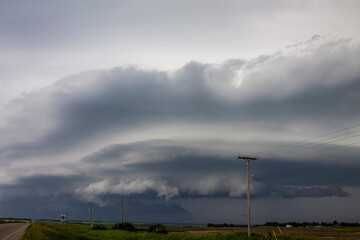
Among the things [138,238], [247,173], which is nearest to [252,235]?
[247,173]

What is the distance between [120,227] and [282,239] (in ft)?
190

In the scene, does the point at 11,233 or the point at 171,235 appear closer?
the point at 171,235

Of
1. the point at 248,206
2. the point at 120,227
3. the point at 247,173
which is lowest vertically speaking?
the point at 120,227

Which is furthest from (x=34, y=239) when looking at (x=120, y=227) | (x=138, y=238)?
(x=120, y=227)

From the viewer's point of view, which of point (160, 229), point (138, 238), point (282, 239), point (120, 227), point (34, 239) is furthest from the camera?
point (120, 227)

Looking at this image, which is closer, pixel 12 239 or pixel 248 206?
pixel 12 239

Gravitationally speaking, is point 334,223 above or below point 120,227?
below

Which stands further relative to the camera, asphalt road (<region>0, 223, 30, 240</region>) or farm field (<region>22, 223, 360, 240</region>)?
farm field (<region>22, 223, 360, 240</region>)

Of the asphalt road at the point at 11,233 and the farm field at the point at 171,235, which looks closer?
the asphalt road at the point at 11,233

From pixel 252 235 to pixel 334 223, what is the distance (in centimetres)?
12589

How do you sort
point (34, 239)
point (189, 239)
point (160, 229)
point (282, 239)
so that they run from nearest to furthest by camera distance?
point (34, 239)
point (282, 239)
point (189, 239)
point (160, 229)

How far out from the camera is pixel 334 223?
164875mm

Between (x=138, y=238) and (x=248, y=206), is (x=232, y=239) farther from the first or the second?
(x=138, y=238)

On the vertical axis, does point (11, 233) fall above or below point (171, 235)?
above
